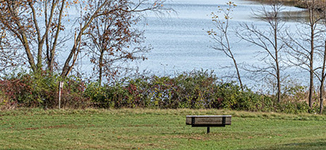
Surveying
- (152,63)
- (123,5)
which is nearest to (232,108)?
(123,5)

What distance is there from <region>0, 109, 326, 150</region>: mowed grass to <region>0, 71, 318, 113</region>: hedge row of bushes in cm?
112

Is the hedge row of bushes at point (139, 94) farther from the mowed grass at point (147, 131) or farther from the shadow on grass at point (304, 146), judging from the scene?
the shadow on grass at point (304, 146)

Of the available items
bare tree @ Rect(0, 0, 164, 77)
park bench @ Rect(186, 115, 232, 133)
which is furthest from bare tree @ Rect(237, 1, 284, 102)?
park bench @ Rect(186, 115, 232, 133)

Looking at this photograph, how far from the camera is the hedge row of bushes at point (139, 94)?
626 inches

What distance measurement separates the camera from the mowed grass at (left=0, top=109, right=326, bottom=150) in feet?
31.9

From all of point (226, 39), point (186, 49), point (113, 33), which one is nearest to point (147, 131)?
point (113, 33)

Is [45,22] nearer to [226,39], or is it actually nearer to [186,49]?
[226,39]

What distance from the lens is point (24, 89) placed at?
15922 mm

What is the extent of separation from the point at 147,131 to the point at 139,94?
5014 mm

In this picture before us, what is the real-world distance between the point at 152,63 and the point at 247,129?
59.4 feet

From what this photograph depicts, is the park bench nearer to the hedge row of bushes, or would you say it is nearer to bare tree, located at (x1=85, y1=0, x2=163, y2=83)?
the hedge row of bushes

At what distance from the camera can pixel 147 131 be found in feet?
38.7

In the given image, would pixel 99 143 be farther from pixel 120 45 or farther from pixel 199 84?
pixel 120 45

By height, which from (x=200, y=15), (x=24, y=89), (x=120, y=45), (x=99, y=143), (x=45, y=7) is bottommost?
(x=99, y=143)
